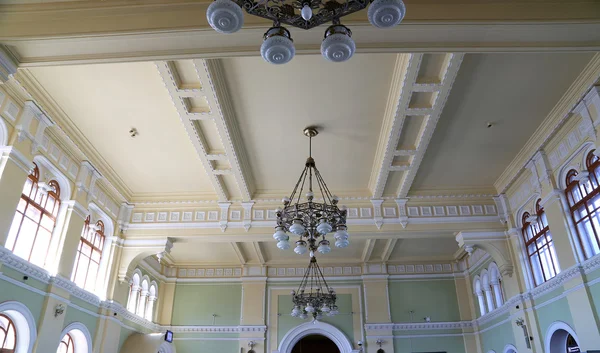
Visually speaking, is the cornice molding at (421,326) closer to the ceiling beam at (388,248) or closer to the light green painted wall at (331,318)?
the light green painted wall at (331,318)

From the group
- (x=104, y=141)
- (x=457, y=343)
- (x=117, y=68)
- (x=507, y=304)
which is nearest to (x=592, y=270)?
(x=507, y=304)

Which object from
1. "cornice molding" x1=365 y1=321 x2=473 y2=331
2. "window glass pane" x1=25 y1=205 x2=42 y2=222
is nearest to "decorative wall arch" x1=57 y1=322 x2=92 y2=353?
"window glass pane" x1=25 y1=205 x2=42 y2=222

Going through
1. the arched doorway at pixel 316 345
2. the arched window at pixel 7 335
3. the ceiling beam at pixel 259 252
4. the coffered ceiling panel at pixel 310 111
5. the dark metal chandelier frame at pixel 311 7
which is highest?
the coffered ceiling panel at pixel 310 111

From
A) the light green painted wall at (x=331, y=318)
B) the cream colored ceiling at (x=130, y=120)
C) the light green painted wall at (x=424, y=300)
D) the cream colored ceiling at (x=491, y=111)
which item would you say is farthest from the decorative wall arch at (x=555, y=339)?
the cream colored ceiling at (x=130, y=120)

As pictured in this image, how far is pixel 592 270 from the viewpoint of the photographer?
25.2ft

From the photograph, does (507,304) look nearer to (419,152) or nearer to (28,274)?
(419,152)

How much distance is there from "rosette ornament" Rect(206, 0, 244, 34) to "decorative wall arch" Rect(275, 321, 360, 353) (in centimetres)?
1291

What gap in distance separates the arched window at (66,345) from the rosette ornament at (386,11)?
9164 mm

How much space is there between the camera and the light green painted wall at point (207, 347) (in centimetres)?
1430

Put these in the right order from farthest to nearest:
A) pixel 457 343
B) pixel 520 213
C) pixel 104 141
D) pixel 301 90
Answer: pixel 457 343, pixel 520 213, pixel 104 141, pixel 301 90

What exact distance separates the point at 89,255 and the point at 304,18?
913 centimetres

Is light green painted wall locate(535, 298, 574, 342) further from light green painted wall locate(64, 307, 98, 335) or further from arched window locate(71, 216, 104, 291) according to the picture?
→ arched window locate(71, 216, 104, 291)

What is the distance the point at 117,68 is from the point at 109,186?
432cm

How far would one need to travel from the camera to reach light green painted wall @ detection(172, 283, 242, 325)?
1485 cm
